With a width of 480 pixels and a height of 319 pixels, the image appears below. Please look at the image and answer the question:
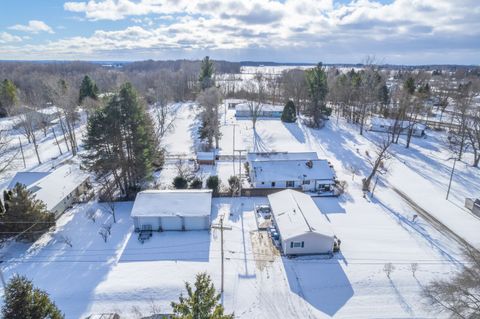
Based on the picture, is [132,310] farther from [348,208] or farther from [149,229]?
[348,208]

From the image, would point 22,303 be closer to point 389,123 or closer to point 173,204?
point 173,204

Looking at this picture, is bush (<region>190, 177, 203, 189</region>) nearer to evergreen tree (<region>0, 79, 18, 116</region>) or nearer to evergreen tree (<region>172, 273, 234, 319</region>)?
evergreen tree (<region>172, 273, 234, 319</region>)

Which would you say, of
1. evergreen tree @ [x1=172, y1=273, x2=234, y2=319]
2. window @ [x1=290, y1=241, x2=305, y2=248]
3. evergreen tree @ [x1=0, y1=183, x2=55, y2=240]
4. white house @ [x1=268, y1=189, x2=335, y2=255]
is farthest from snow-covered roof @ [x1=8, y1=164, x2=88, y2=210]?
evergreen tree @ [x1=172, y1=273, x2=234, y2=319]

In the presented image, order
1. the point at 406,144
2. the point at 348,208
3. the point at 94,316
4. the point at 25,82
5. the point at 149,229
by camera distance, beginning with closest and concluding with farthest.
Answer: the point at 94,316, the point at 149,229, the point at 348,208, the point at 406,144, the point at 25,82

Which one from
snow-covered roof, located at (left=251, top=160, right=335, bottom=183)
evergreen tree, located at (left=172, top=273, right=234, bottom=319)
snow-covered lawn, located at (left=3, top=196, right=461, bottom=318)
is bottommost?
snow-covered lawn, located at (left=3, top=196, right=461, bottom=318)

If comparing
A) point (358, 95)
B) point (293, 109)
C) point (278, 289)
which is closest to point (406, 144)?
point (358, 95)

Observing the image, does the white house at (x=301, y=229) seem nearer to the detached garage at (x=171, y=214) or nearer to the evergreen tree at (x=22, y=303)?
the detached garage at (x=171, y=214)
